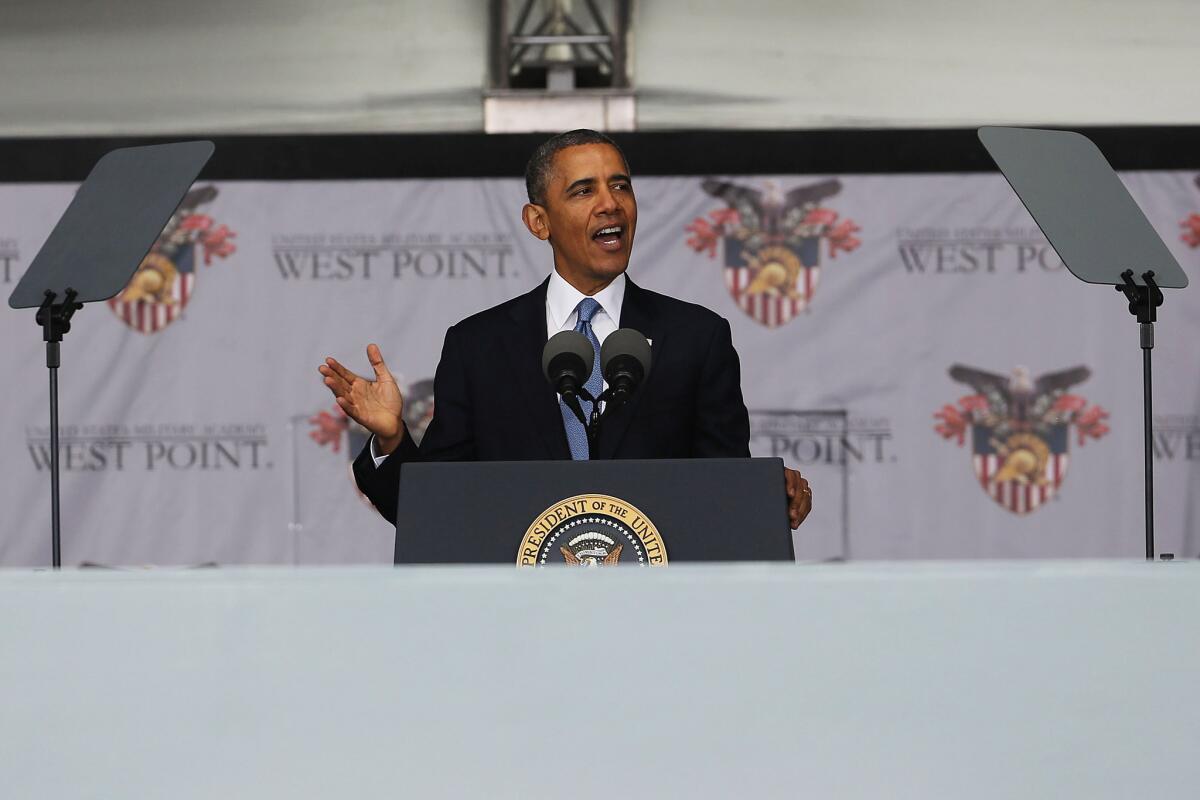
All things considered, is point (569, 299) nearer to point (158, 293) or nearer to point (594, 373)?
point (594, 373)

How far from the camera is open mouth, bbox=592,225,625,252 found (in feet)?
7.06

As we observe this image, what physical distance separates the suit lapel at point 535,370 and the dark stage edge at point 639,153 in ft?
6.67

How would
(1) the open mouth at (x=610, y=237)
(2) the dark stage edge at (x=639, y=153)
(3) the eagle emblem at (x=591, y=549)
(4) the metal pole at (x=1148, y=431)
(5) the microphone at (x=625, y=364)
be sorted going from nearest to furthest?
(3) the eagle emblem at (x=591, y=549)
(5) the microphone at (x=625, y=364)
(4) the metal pole at (x=1148, y=431)
(1) the open mouth at (x=610, y=237)
(2) the dark stage edge at (x=639, y=153)

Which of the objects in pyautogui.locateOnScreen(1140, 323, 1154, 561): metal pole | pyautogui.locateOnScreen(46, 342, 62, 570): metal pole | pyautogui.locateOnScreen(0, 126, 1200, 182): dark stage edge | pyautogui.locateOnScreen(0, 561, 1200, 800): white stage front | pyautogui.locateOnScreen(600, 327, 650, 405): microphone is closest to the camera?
pyautogui.locateOnScreen(0, 561, 1200, 800): white stage front

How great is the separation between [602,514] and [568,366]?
0.19 m

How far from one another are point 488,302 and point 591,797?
3.42m

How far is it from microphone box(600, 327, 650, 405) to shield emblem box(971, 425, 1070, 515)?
2758 mm

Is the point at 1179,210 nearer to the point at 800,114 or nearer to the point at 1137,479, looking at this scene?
the point at 1137,479

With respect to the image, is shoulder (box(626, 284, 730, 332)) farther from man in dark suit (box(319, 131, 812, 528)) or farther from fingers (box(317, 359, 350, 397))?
fingers (box(317, 359, 350, 397))

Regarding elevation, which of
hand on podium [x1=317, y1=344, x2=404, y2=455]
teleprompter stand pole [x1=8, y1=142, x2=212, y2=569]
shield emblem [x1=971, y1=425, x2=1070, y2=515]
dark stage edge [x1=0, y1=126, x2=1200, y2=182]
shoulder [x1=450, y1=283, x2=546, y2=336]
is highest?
dark stage edge [x1=0, y1=126, x2=1200, y2=182]

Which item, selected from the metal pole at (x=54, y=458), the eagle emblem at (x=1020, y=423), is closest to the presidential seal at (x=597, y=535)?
the metal pole at (x=54, y=458)

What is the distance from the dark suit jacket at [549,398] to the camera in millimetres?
1994

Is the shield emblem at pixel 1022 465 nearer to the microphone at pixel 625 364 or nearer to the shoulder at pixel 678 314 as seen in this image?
the shoulder at pixel 678 314

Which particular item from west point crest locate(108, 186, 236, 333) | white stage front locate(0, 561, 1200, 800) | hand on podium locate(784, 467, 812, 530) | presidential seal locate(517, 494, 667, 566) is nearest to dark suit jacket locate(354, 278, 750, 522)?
hand on podium locate(784, 467, 812, 530)
